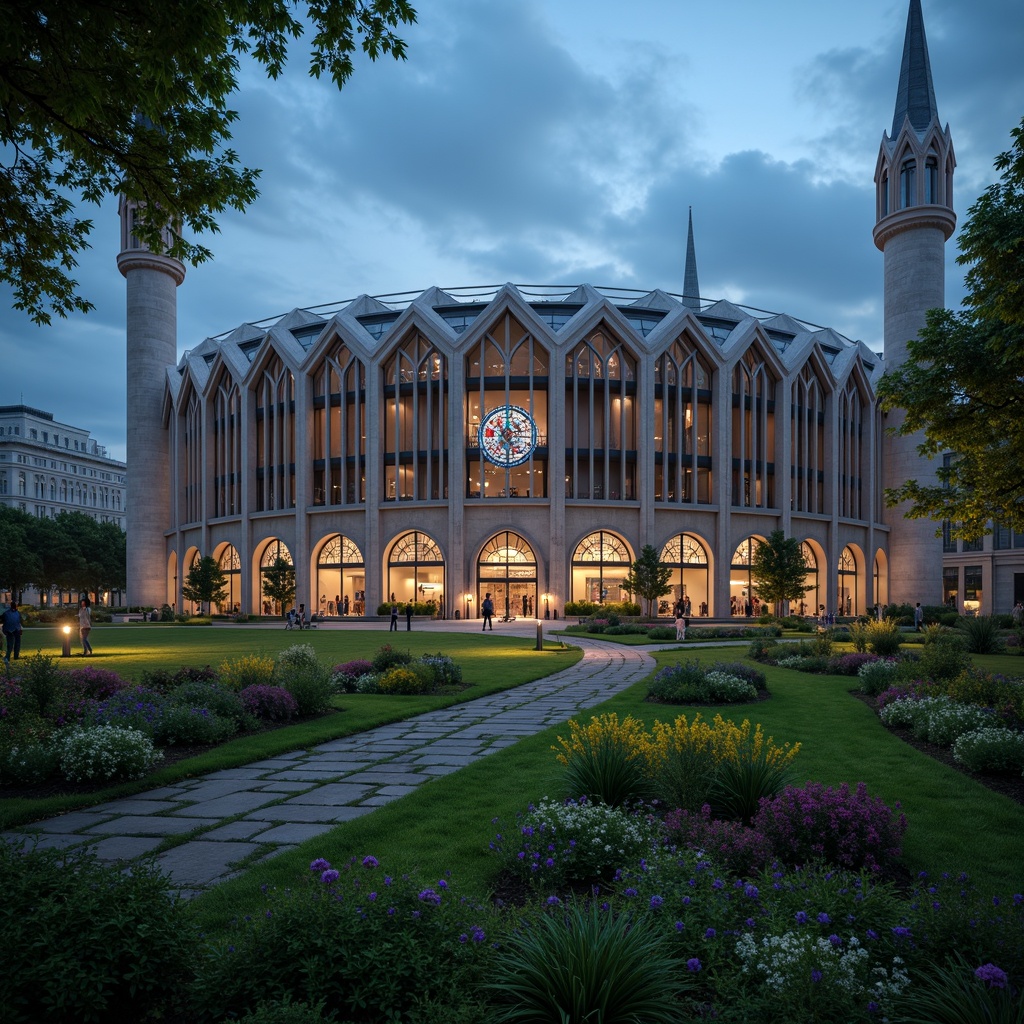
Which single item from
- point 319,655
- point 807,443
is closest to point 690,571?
point 807,443

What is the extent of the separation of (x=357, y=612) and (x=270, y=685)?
42244 millimetres

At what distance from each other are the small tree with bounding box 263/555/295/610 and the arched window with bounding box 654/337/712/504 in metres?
27.2

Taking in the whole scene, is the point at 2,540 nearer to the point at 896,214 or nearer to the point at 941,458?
the point at 896,214

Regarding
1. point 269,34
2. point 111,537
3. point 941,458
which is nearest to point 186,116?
point 269,34

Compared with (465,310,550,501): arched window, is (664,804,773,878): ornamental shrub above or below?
below

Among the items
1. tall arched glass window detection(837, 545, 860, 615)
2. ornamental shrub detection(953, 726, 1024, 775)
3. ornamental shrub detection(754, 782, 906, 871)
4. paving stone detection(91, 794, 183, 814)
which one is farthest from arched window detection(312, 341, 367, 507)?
ornamental shrub detection(754, 782, 906, 871)

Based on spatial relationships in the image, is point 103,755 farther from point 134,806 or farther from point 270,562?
point 270,562

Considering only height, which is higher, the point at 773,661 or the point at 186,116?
the point at 186,116

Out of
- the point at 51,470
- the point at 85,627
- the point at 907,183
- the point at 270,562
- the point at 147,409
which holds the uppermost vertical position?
the point at 907,183

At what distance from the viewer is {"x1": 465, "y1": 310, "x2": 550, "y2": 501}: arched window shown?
51.3 m

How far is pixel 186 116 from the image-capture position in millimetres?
7715

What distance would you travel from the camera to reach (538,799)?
6.94 metres

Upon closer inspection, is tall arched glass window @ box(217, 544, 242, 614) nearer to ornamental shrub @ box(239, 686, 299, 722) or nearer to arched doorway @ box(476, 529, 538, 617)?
arched doorway @ box(476, 529, 538, 617)

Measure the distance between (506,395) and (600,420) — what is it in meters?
7.30
